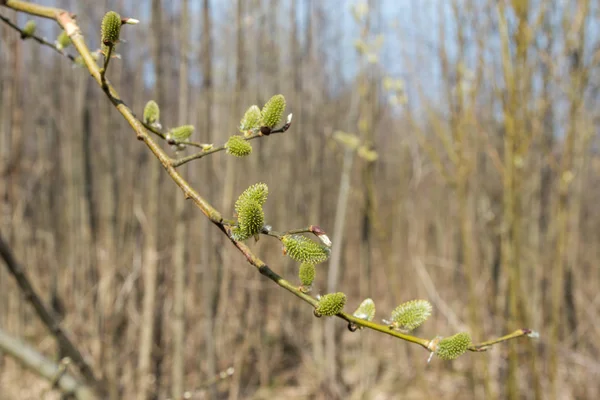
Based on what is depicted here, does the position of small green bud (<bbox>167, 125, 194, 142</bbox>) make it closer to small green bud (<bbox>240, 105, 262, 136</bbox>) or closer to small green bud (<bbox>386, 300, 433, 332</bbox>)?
small green bud (<bbox>240, 105, 262, 136</bbox>)

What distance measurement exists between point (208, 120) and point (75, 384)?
143 cm

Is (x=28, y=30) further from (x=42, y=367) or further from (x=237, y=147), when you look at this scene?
(x=42, y=367)

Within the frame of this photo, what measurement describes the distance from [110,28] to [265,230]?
27cm

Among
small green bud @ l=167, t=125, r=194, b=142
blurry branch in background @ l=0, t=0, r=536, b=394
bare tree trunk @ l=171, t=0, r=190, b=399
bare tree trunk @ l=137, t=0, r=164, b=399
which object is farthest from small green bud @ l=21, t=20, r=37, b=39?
bare tree trunk @ l=137, t=0, r=164, b=399

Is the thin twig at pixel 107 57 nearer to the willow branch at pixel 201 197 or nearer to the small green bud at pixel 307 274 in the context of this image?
the willow branch at pixel 201 197

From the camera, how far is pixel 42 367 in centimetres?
104

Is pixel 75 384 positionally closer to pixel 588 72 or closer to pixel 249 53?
pixel 588 72

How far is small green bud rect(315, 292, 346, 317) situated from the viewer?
1.65ft

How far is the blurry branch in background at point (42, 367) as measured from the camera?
39.9 inches

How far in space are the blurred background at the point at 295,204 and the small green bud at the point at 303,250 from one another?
1383 mm

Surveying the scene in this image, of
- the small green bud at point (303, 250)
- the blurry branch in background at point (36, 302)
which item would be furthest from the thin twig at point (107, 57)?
the blurry branch in background at point (36, 302)

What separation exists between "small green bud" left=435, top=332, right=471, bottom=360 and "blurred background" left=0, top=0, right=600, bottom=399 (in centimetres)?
130

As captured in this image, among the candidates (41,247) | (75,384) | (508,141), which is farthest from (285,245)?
(41,247)

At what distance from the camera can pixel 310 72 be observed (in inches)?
183
